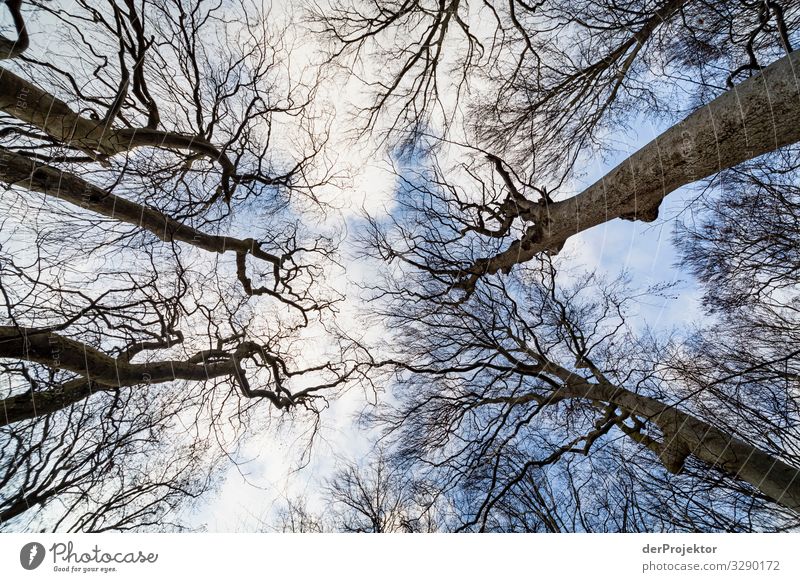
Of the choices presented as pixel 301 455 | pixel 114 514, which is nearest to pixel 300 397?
pixel 301 455

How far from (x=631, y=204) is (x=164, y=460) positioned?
255 cm

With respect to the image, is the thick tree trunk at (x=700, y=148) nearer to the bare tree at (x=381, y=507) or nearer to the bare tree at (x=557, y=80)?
the bare tree at (x=557, y=80)

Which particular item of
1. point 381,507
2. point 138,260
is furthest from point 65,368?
point 381,507

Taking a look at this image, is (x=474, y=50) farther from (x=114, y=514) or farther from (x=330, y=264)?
(x=114, y=514)

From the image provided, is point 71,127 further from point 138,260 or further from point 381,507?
point 381,507

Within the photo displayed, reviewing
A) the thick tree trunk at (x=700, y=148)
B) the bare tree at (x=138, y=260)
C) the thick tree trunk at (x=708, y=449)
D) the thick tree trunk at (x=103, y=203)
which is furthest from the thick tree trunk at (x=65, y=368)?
the thick tree trunk at (x=708, y=449)
